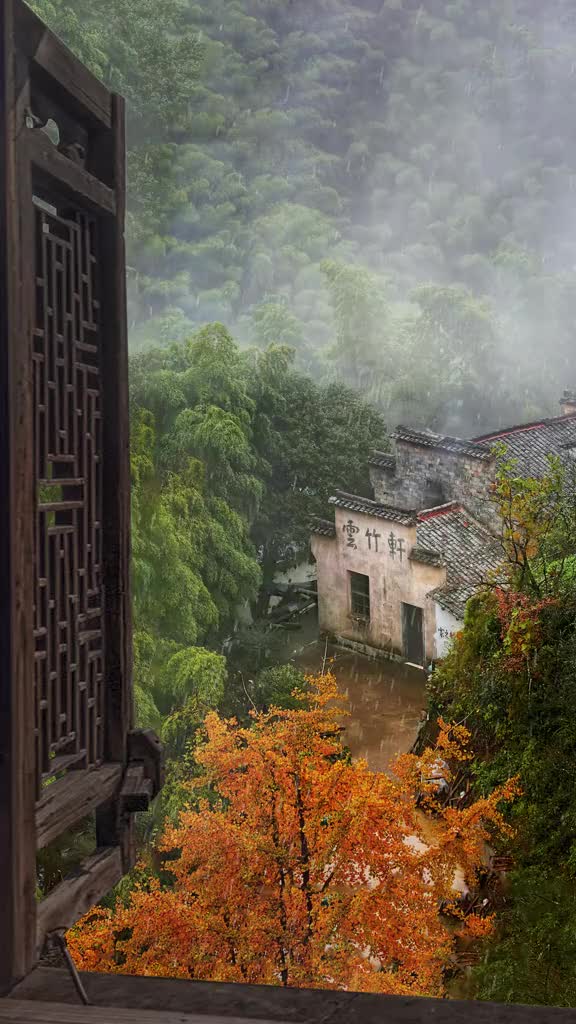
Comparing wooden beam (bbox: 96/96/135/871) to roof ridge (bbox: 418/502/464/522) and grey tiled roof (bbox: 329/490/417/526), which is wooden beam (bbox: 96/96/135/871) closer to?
grey tiled roof (bbox: 329/490/417/526)

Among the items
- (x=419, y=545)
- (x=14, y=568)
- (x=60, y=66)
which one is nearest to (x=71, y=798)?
(x=14, y=568)

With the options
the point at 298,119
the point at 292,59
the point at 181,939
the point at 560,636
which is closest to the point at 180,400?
the point at 560,636

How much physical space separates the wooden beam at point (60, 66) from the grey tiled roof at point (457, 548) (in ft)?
27.9

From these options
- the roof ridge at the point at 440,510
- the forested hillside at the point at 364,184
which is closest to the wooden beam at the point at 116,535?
the roof ridge at the point at 440,510

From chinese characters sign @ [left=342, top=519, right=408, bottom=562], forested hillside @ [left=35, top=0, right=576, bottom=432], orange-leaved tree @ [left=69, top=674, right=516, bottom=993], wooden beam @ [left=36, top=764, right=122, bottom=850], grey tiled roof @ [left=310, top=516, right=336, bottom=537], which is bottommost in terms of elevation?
orange-leaved tree @ [left=69, top=674, right=516, bottom=993]

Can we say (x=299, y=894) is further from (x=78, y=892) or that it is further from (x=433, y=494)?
(x=433, y=494)

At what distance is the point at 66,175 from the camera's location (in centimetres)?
150

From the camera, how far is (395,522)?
1061 cm

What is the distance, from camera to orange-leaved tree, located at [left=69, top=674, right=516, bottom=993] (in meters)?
4.59

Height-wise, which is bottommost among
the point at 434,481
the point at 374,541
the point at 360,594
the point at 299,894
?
the point at 299,894

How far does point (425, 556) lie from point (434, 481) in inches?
72.1

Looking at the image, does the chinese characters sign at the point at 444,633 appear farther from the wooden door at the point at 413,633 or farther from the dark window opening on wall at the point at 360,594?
the dark window opening on wall at the point at 360,594

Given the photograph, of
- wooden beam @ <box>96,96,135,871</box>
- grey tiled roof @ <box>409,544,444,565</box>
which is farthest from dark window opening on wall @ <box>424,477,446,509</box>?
wooden beam @ <box>96,96,135,871</box>

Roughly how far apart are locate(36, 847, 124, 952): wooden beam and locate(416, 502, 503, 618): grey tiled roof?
8374 millimetres
